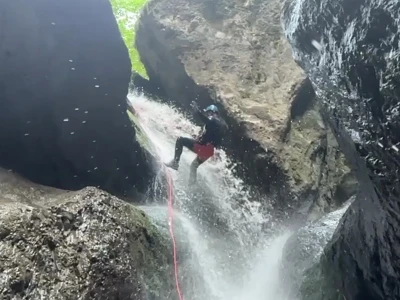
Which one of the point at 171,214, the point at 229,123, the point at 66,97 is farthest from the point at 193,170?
the point at 66,97

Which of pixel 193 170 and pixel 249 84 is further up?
pixel 249 84

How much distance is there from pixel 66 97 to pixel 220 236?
427cm

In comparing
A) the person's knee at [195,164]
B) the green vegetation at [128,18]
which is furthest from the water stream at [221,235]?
the green vegetation at [128,18]

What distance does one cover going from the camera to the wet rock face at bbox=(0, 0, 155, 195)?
6176 millimetres

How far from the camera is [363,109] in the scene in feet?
15.8

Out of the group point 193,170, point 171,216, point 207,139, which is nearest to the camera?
point 171,216

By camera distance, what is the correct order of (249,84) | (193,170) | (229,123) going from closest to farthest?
(193,170) → (229,123) → (249,84)

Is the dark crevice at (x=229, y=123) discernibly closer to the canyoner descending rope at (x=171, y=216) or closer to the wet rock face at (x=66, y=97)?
the canyoner descending rope at (x=171, y=216)

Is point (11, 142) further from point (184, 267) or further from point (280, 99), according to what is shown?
point (280, 99)

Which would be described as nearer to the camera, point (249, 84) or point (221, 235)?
point (221, 235)

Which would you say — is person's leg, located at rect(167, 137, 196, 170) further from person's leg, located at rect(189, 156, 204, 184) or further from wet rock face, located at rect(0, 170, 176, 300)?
wet rock face, located at rect(0, 170, 176, 300)

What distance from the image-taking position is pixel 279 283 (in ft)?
25.7

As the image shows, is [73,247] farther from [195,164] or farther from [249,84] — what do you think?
[249,84]

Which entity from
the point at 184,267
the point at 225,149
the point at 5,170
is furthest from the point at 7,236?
the point at 225,149
